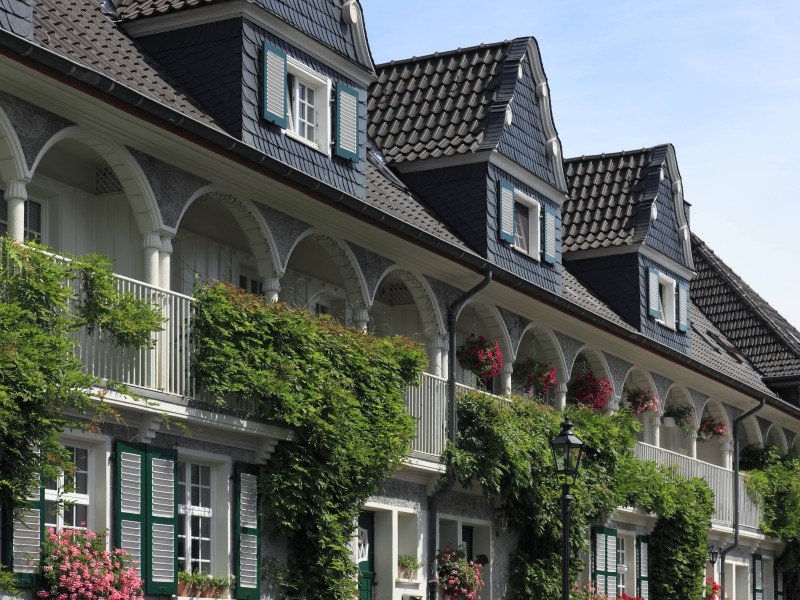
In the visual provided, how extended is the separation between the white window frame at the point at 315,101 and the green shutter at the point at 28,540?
6.88 meters

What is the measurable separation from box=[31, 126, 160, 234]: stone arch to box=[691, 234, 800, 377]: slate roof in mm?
25987

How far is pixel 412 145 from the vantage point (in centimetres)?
2686

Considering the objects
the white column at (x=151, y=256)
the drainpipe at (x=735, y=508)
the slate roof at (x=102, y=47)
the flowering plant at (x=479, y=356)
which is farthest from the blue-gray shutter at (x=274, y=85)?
the drainpipe at (x=735, y=508)

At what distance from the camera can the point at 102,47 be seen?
62.7 feet

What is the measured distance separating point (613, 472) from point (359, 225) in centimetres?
751

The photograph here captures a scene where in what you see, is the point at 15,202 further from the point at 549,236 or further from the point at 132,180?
the point at 549,236

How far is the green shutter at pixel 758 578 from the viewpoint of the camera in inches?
1412

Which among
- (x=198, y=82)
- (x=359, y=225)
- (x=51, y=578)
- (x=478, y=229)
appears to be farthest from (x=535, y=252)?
(x=51, y=578)

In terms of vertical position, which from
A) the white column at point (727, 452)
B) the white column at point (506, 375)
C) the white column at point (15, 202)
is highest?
the white column at point (15, 202)

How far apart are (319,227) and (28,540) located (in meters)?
6.69

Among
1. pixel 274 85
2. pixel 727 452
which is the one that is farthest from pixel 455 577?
pixel 727 452

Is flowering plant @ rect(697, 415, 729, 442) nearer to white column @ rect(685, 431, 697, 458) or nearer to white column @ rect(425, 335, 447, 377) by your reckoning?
white column @ rect(685, 431, 697, 458)

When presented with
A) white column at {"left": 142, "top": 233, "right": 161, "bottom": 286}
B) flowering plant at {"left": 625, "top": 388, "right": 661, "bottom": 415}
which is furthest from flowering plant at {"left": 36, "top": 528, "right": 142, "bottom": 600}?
flowering plant at {"left": 625, "top": 388, "right": 661, "bottom": 415}

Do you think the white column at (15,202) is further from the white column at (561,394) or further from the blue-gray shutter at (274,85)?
the white column at (561,394)
